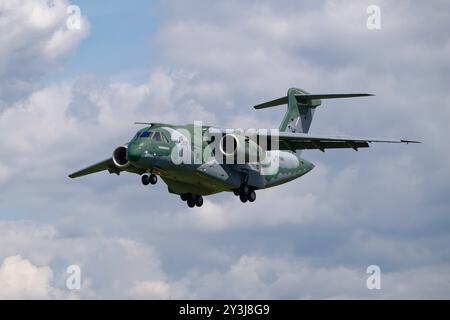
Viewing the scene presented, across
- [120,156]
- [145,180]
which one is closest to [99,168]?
[120,156]

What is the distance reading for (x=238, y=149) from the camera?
3478cm

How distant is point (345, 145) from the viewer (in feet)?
117

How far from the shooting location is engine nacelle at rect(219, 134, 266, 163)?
114 feet

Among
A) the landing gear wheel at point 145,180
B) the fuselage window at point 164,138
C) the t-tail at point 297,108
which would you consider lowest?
the landing gear wheel at point 145,180

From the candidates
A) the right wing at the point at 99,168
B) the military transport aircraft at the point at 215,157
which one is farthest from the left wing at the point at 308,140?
the right wing at the point at 99,168

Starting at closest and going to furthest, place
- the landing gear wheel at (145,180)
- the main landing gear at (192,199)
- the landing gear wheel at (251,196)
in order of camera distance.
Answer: the landing gear wheel at (145,180)
the landing gear wheel at (251,196)
the main landing gear at (192,199)

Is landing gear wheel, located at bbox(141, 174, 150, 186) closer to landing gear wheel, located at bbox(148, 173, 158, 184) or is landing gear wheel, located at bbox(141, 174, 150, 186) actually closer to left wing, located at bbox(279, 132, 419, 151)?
landing gear wheel, located at bbox(148, 173, 158, 184)

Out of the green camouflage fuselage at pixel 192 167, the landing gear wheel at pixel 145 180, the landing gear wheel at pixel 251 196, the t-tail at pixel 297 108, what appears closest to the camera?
the green camouflage fuselage at pixel 192 167

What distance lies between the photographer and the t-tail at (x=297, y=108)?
39.2 m

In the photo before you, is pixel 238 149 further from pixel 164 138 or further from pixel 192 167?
pixel 164 138

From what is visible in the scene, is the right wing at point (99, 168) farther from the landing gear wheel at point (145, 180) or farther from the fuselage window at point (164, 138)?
the fuselage window at point (164, 138)

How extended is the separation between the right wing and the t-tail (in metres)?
5.18
